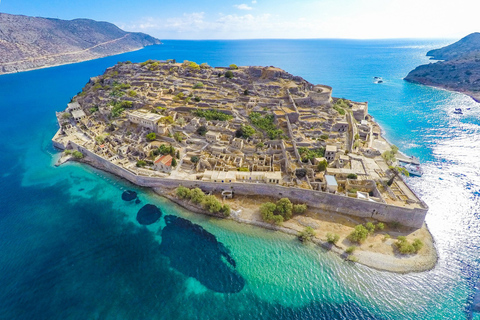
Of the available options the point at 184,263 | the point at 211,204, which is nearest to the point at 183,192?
the point at 211,204

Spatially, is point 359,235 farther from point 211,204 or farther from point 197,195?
point 197,195

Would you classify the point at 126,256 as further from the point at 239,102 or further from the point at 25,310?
the point at 239,102

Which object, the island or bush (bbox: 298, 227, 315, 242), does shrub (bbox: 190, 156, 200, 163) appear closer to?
the island

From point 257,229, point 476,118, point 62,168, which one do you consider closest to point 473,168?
point 476,118

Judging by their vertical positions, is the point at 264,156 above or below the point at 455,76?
below

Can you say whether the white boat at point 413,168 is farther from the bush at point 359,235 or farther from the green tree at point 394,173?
the bush at point 359,235
